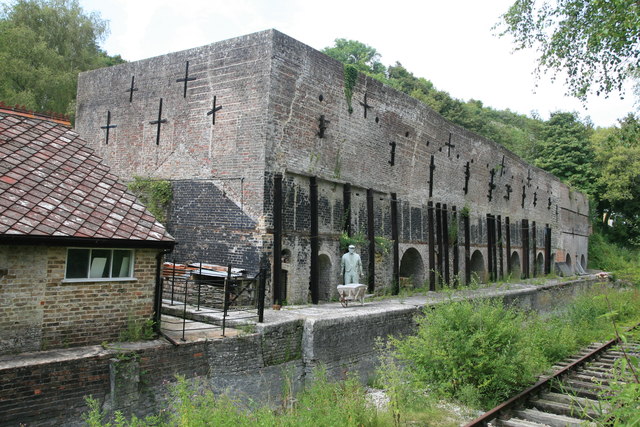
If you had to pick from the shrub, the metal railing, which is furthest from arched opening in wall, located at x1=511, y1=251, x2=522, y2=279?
the shrub

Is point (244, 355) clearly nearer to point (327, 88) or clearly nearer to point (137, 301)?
point (137, 301)

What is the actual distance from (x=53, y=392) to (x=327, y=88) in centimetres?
1088

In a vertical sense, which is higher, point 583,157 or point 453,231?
point 583,157

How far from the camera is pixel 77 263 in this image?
7.50 metres

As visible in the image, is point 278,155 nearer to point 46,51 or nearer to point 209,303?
point 209,303

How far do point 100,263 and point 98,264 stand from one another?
1.3 inches

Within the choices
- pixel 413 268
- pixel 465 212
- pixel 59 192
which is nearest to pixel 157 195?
pixel 59 192

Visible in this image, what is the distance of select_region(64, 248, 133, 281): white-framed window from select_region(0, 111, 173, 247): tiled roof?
1.23 ft

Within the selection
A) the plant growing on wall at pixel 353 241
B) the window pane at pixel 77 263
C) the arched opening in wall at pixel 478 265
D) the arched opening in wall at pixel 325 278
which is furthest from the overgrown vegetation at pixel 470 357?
the arched opening in wall at pixel 478 265

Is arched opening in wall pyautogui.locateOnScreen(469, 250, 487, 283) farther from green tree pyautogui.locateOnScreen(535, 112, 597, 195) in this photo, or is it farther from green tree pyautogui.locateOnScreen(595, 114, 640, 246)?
green tree pyautogui.locateOnScreen(535, 112, 597, 195)

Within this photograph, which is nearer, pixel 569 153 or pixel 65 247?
pixel 65 247

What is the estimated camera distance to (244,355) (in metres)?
8.64

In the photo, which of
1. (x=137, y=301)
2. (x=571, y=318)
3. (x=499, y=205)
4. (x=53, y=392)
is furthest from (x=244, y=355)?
(x=499, y=205)

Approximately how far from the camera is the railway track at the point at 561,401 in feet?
21.7
